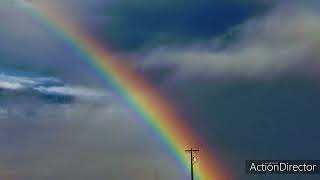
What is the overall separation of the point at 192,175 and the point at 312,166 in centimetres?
1195

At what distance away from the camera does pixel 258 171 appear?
115000 millimetres

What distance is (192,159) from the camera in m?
117

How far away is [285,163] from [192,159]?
363 inches

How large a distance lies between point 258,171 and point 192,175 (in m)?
6.48

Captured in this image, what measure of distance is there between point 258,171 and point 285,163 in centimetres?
366

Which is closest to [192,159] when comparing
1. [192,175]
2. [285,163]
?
[192,175]

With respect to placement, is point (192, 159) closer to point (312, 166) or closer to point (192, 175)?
point (192, 175)

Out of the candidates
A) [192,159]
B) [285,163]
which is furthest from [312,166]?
[192,159]

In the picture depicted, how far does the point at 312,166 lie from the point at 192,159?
1188 centimetres

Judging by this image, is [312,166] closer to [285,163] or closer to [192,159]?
[285,163]

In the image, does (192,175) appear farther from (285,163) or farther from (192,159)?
(285,163)

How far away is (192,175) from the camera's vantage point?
116 metres
